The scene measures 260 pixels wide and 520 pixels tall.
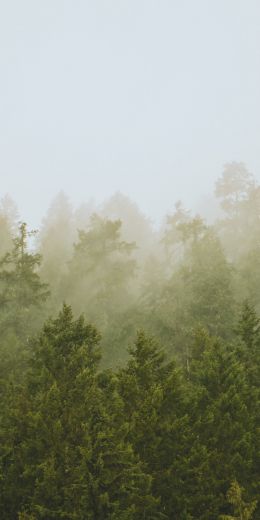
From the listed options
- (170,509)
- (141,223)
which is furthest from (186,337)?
(141,223)

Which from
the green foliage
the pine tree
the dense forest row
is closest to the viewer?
the green foliage

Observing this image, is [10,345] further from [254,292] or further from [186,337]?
[254,292]

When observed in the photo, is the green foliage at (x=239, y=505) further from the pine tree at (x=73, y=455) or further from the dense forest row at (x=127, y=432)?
the pine tree at (x=73, y=455)

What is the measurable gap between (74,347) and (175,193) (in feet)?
576

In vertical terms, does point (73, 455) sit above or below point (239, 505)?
above

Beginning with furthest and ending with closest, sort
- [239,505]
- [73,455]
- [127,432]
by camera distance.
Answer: [127,432], [73,455], [239,505]

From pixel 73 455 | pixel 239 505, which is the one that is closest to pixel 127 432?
pixel 73 455

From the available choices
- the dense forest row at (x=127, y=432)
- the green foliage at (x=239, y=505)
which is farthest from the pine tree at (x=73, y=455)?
the green foliage at (x=239, y=505)

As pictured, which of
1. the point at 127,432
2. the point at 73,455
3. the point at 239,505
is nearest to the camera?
the point at 239,505

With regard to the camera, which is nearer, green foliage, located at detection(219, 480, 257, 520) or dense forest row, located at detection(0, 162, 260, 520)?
green foliage, located at detection(219, 480, 257, 520)

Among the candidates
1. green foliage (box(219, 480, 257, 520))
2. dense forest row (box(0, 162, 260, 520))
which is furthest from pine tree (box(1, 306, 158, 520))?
green foliage (box(219, 480, 257, 520))

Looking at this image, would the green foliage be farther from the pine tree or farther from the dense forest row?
the pine tree

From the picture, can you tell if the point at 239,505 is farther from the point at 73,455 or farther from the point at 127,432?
the point at 73,455

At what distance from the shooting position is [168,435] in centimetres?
Result: 1542
